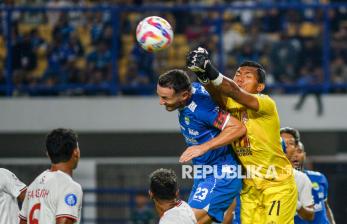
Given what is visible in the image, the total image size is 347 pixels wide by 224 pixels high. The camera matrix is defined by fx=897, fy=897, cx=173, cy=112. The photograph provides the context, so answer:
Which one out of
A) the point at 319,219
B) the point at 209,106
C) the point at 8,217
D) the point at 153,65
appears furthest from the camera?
the point at 153,65

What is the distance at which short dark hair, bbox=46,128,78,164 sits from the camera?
22.2 ft

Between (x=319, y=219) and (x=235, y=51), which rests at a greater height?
(x=235, y=51)

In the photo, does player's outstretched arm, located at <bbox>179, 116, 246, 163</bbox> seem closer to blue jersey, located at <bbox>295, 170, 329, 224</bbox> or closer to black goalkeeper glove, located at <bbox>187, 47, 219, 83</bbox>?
black goalkeeper glove, located at <bbox>187, 47, 219, 83</bbox>

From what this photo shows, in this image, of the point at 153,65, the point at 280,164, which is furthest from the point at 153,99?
the point at 280,164

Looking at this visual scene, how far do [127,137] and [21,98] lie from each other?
→ 1882 mm

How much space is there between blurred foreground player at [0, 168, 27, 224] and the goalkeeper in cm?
193

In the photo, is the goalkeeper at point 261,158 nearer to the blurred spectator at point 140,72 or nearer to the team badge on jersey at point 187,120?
the team badge on jersey at point 187,120

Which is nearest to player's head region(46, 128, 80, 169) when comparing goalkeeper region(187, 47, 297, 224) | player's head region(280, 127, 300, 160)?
goalkeeper region(187, 47, 297, 224)

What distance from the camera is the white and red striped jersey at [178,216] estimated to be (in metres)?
6.71

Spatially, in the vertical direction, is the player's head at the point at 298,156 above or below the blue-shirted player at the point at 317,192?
above

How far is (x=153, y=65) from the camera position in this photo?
14.1 m

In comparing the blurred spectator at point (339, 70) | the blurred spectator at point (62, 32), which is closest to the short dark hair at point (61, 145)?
the blurred spectator at point (62, 32)

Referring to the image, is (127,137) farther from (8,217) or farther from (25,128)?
(8,217)

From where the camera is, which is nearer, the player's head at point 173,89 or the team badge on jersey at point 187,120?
the player's head at point 173,89
